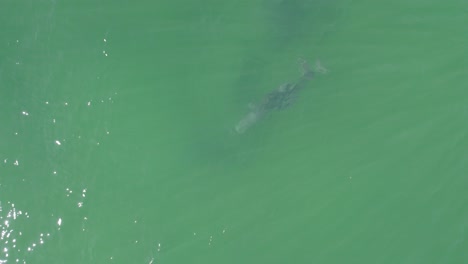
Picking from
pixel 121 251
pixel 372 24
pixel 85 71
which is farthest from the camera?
pixel 372 24

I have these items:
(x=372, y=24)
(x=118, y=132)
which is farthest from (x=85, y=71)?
(x=372, y=24)

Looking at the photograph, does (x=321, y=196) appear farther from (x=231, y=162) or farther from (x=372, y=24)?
(x=372, y=24)

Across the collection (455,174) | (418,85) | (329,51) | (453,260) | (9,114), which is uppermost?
(9,114)

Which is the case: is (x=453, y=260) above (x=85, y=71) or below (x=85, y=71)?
below

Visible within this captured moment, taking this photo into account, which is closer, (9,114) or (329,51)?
(9,114)
